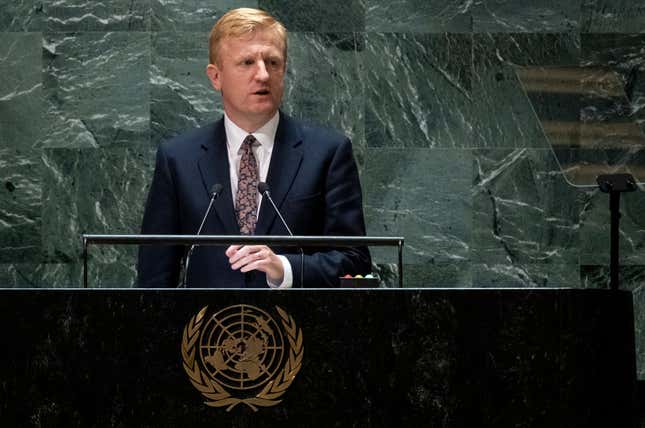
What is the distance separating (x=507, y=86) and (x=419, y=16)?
57cm

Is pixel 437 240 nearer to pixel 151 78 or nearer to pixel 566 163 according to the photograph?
pixel 566 163

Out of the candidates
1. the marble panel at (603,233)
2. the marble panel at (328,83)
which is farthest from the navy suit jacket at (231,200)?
the marble panel at (603,233)

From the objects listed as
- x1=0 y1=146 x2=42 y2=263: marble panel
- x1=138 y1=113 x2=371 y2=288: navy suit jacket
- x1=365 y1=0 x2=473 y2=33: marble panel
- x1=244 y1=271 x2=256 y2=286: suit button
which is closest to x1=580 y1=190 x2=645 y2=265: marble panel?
x1=365 y1=0 x2=473 y2=33: marble panel

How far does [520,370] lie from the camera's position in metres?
2.55

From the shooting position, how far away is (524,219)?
17.4 ft

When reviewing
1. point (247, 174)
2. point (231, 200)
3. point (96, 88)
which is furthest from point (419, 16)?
point (231, 200)

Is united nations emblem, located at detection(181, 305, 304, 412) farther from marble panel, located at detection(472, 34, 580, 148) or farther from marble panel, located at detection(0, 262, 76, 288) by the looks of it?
marble panel, located at detection(472, 34, 580, 148)

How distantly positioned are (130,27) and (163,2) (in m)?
0.21

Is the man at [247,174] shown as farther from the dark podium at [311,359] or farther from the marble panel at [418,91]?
the marble panel at [418,91]

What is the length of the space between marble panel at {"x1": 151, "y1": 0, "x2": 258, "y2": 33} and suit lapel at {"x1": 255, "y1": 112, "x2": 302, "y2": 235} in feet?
5.03

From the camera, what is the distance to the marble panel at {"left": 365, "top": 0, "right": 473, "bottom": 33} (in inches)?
209

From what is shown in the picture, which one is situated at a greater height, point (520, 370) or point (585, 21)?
point (585, 21)

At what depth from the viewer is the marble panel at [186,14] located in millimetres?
5266

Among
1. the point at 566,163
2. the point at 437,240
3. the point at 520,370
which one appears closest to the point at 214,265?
the point at 520,370
